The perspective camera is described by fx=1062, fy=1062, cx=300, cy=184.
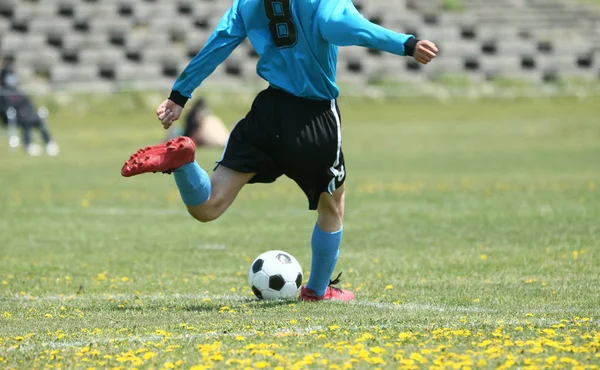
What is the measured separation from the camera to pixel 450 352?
16.2 feet

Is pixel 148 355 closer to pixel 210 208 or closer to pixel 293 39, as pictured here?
pixel 210 208

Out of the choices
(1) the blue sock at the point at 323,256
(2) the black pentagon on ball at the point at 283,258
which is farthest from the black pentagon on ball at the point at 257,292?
(1) the blue sock at the point at 323,256

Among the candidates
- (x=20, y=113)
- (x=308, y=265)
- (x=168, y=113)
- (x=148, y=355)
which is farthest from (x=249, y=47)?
(x=148, y=355)

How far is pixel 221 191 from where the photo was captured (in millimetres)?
6605

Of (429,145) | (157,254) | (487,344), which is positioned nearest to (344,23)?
(487,344)

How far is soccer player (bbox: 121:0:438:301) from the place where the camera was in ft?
20.9

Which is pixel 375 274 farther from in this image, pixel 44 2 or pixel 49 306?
pixel 44 2

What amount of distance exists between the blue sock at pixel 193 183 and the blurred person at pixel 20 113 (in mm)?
17376

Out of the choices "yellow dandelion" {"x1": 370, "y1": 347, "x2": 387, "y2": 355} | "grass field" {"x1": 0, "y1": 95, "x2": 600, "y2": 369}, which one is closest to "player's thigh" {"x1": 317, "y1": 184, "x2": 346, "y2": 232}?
"grass field" {"x1": 0, "y1": 95, "x2": 600, "y2": 369}

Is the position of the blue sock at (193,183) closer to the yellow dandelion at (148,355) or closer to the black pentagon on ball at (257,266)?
the black pentagon on ball at (257,266)

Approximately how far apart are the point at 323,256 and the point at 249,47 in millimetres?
26244

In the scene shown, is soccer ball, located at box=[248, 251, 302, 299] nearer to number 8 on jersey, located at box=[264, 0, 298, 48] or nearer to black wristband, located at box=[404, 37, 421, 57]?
number 8 on jersey, located at box=[264, 0, 298, 48]

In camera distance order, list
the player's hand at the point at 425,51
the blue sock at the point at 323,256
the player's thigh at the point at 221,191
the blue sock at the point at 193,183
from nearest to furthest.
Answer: the player's hand at the point at 425,51
the blue sock at the point at 193,183
the player's thigh at the point at 221,191
the blue sock at the point at 323,256

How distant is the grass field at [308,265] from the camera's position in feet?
16.6
